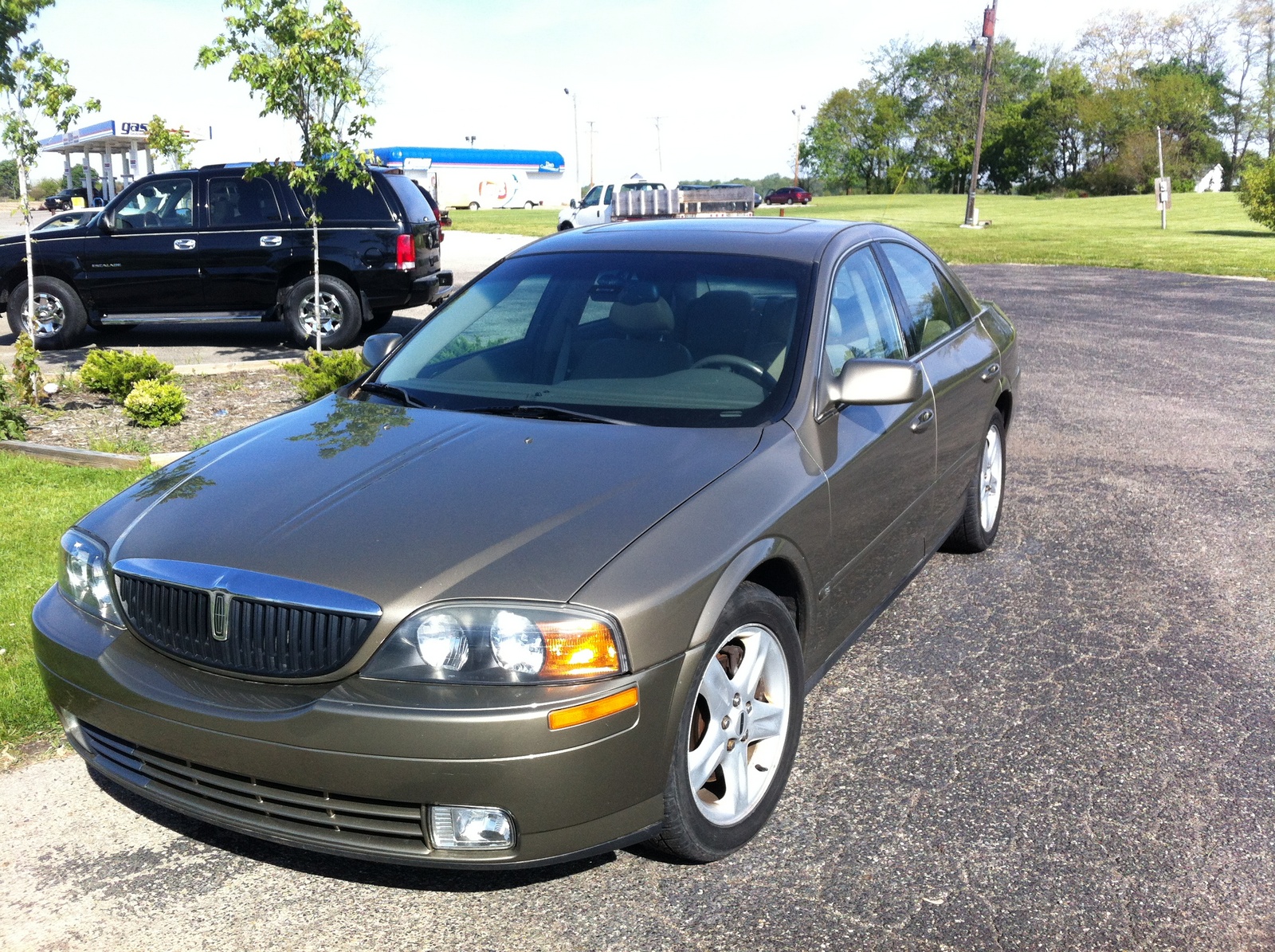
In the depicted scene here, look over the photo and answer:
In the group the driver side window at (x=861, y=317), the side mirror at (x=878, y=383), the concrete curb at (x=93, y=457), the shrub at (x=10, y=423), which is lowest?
the concrete curb at (x=93, y=457)

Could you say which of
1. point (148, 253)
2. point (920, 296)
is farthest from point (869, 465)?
point (148, 253)

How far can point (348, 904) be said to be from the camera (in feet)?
9.89

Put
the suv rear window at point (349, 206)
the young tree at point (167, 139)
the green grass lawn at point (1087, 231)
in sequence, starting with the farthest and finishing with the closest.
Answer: the green grass lawn at point (1087, 231) → the suv rear window at point (349, 206) → the young tree at point (167, 139)

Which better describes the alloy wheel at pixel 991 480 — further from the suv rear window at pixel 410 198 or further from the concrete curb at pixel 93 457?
the suv rear window at pixel 410 198

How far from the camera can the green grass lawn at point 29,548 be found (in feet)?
13.4

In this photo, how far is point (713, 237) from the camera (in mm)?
4539

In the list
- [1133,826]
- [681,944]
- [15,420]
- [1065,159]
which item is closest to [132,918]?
[681,944]

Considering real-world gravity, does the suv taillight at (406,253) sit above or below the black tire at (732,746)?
above

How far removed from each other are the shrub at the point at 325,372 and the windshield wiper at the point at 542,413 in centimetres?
476

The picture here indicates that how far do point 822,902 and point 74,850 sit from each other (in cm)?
206

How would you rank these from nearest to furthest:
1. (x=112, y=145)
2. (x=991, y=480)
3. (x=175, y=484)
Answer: (x=175, y=484) < (x=991, y=480) < (x=112, y=145)

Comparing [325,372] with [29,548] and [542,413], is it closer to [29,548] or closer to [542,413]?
[29,548]

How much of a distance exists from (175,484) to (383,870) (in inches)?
51.6

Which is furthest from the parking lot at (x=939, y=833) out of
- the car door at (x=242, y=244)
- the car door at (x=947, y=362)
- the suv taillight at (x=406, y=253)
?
the car door at (x=242, y=244)
